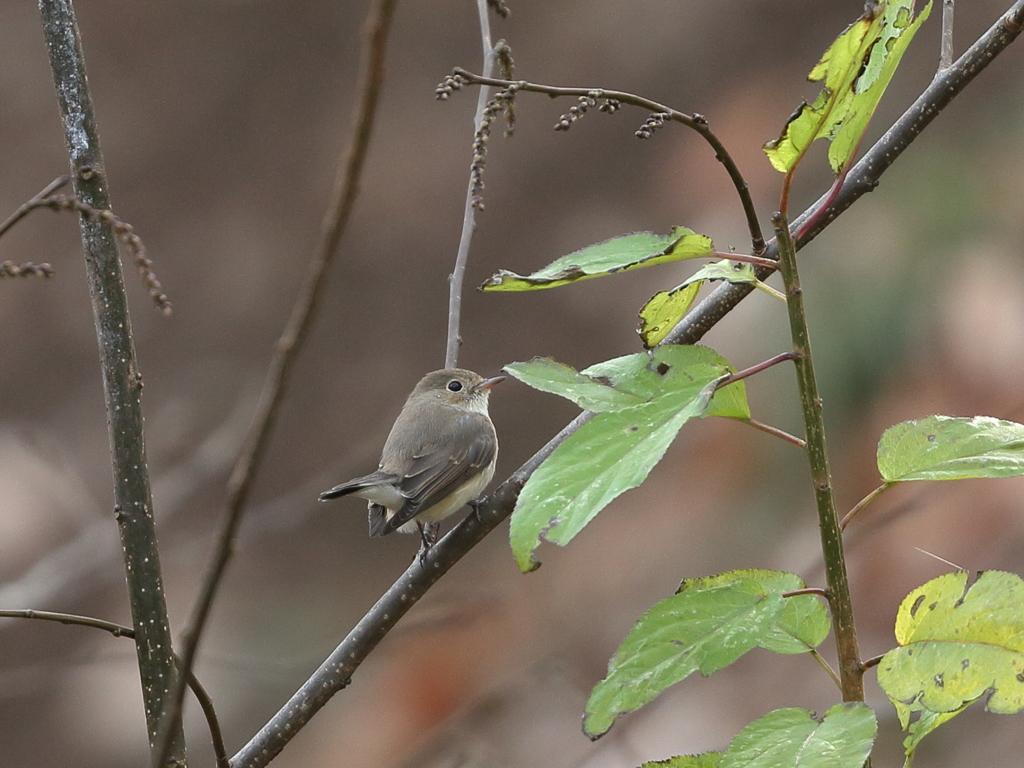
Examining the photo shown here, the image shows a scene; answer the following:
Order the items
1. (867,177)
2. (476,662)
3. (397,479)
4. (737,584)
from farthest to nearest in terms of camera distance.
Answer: (476,662)
(397,479)
(867,177)
(737,584)

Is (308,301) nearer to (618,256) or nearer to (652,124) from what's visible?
(618,256)

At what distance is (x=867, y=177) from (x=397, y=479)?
2.18 meters

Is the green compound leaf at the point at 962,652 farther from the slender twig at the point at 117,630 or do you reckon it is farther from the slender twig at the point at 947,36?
the slender twig at the point at 947,36

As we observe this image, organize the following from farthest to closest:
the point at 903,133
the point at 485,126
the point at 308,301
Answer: the point at 903,133 → the point at 485,126 → the point at 308,301

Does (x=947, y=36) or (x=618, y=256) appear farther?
(x=947, y=36)

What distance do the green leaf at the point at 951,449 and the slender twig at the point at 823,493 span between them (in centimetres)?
9

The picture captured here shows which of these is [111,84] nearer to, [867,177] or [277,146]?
[277,146]

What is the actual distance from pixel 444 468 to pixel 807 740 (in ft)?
8.75

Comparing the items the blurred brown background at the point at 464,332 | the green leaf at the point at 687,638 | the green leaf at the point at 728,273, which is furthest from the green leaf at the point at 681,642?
the blurred brown background at the point at 464,332

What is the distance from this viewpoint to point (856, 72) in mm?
948

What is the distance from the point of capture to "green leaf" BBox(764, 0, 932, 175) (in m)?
0.94

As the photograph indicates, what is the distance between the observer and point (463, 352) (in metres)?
7.61

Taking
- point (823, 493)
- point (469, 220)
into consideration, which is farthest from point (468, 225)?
point (823, 493)

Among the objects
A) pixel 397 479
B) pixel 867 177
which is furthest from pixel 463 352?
pixel 867 177
